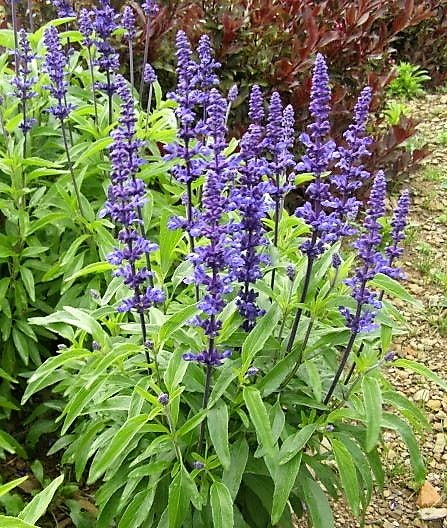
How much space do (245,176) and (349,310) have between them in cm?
71

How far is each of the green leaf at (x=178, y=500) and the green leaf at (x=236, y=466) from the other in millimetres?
159

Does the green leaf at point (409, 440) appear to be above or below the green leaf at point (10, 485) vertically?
below

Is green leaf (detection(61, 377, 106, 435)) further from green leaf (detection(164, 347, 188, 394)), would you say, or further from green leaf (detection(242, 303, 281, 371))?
green leaf (detection(242, 303, 281, 371))

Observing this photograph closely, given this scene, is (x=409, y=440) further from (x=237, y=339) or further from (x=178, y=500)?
(x=178, y=500)

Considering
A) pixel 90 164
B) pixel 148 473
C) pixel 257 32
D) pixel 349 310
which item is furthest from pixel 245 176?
pixel 257 32

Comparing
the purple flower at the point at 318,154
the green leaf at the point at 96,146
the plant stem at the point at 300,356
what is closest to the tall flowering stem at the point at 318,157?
the purple flower at the point at 318,154

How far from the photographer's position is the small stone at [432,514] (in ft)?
13.6

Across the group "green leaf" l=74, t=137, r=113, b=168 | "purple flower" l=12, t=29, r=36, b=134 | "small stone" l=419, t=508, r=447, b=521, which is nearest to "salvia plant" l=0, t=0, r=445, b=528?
"green leaf" l=74, t=137, r=113, b=168

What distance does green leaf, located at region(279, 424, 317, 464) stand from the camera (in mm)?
2746

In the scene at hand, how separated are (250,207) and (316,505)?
1247mm

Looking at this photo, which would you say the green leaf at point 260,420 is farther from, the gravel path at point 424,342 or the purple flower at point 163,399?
the gravel path at point 424,342

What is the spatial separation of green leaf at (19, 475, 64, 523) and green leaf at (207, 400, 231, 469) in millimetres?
601

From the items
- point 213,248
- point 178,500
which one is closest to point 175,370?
point 178,500

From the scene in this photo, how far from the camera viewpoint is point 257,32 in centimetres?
605
